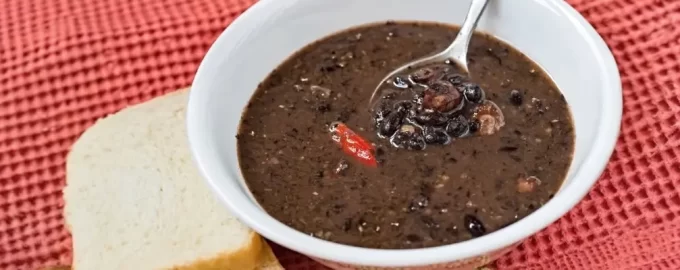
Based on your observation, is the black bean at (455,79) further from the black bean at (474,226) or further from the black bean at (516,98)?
the black bean at (474,226)

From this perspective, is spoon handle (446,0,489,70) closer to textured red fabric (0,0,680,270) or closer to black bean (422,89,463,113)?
black bean (422,89,463,113)

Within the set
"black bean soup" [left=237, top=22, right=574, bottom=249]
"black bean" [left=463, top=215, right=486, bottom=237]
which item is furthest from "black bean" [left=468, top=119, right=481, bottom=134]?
"black bean" [left=463, top=215, right=486, bottom=237]

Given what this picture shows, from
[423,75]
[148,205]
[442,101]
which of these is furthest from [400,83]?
[148,205]

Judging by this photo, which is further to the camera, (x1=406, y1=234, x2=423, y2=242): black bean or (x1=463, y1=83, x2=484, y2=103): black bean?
(x1=463, y1=83, x2=484, y2=103): black bean

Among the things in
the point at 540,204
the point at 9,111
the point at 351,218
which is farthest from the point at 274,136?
the point at 9,111

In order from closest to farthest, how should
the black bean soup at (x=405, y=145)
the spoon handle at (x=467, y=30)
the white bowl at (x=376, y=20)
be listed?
the white bowl at (x=376, y=20)
the black bean soup at (x=405, y=145)
the spoon handle at (x=467, y=30)

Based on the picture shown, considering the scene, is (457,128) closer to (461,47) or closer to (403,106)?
(403,106)

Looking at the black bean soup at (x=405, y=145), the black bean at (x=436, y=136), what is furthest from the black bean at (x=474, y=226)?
the black bean at (x=436, y=136)
